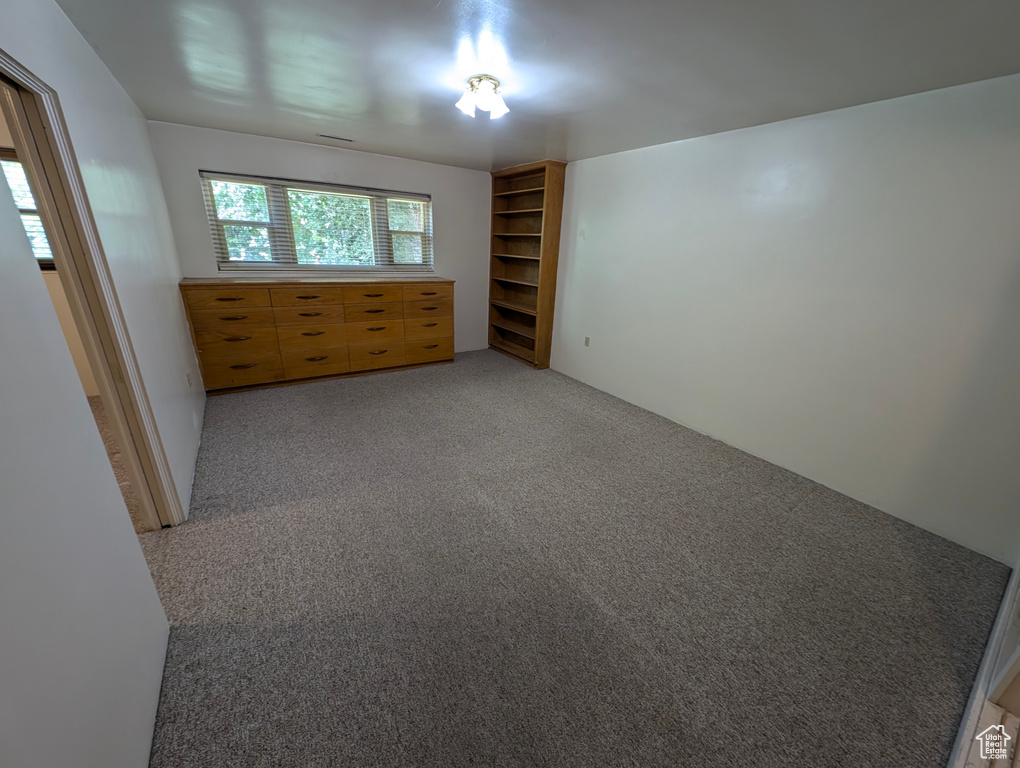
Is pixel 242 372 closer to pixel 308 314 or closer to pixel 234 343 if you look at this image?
pixel 234 343

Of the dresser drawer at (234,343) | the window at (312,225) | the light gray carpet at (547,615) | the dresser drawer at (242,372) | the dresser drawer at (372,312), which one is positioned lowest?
the light gray carpet at (547,615)

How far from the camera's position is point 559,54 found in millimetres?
1616

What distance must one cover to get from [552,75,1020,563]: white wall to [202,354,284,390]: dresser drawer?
339 cm

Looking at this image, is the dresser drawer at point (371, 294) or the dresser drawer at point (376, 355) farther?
the dresser drawer at point (376, 355)

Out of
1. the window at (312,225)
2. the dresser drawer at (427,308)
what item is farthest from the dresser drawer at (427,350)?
the window at (312,225)

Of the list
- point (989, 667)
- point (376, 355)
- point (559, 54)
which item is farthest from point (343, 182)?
point (989, 667)

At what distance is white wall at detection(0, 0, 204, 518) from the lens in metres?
1.29

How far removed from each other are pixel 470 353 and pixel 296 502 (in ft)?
10.3

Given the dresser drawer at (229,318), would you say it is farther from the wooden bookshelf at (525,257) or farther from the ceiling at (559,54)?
the wooden bookshelf at (525,257)

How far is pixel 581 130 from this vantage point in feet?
8.89

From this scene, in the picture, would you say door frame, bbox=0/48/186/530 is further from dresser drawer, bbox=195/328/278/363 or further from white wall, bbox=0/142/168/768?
dresser drawer, bbox=195/328/278/363

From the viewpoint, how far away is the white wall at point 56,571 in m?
0.66

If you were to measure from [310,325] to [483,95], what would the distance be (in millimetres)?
2539

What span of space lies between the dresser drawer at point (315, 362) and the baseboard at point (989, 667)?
4.20 meters
